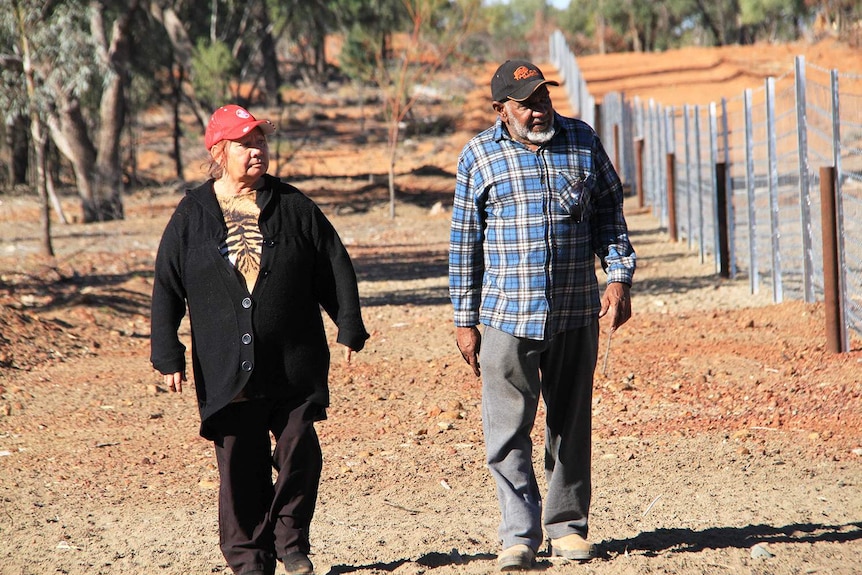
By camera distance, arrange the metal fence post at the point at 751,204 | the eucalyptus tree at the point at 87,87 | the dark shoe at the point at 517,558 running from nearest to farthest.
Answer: the dark shoe at the point at 517,558, the metal fence post at the point at 751,204, the eucalyptus tree at the point at 87,87

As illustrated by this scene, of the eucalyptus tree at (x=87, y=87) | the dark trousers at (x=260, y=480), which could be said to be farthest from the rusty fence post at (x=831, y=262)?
the eucalyptus tree at (x=87, y=87)

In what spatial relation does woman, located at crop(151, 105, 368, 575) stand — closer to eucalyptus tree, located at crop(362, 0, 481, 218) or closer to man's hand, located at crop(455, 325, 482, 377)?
man's hand, located at crop(455, 325, 482, 377)

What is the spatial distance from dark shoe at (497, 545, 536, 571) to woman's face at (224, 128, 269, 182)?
1587mm

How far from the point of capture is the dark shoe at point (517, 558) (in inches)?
151

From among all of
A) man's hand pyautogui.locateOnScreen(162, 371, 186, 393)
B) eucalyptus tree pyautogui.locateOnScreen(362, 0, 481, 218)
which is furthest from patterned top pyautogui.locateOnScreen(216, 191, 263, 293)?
eucalyptus tree pyautogui.locateOnScreen(362, 0, 481, 218)

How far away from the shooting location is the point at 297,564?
396cm

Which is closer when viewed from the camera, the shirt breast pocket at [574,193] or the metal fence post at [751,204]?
the shirt breast pocket at [574,193]

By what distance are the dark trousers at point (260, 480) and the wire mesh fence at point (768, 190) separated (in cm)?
474

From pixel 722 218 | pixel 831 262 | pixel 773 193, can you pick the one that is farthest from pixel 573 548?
pixel 722 218

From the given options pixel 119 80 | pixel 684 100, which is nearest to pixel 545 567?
pixel 119 80

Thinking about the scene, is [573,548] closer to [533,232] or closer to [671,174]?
[533,232]

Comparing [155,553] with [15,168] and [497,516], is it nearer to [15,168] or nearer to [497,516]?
[497,516]

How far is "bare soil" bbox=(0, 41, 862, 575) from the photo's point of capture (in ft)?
14.7

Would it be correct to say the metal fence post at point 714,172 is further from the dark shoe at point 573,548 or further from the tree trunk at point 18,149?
the tree trunk at point 18,149
